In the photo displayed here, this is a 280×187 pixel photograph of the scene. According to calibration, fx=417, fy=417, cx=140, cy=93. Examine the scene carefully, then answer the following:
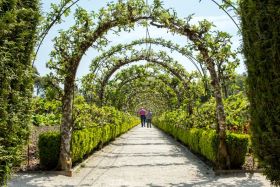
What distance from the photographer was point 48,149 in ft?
30.2

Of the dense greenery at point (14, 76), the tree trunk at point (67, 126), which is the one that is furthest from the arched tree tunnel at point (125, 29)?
the dense greenery at point (14, 76)

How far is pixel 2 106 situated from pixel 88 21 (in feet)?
19.5

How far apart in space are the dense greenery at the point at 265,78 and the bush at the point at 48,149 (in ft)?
16.7

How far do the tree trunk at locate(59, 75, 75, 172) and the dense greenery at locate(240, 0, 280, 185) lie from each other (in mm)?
4916

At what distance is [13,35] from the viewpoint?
15.8ft

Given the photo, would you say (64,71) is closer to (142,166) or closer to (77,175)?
(77,175)

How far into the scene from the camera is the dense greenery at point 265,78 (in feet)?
16.1

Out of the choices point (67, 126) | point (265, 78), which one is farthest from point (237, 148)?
point (265, 78)

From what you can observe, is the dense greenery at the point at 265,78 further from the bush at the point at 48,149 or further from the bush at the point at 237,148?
the bush at the point at 48,149

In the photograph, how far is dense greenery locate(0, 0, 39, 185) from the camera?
447 cm

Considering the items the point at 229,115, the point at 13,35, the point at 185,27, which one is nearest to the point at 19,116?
the point at 13,35

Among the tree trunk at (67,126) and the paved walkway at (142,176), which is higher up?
the tree trunk at (67,126)

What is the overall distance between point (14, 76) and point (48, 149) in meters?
4.58

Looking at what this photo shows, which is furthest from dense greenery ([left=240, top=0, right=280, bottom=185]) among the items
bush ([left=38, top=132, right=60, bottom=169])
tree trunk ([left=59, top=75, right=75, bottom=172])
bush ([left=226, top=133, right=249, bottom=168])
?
bush ([left=38, top=132, right=60, bottom=169])
